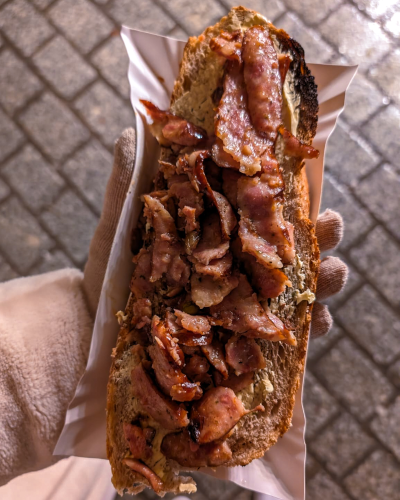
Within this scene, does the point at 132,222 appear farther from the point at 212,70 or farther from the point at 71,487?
the point at 71,487

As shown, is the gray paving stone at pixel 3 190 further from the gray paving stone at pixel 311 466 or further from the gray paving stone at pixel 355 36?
the gray paving stone at pixel 311 466

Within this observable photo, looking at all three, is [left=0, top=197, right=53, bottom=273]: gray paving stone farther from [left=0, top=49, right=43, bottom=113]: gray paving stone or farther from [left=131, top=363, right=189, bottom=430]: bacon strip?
[left=131, top=363, right=189, bottom=430]: bacon strip

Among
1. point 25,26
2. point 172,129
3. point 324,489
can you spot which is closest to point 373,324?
point 324,489

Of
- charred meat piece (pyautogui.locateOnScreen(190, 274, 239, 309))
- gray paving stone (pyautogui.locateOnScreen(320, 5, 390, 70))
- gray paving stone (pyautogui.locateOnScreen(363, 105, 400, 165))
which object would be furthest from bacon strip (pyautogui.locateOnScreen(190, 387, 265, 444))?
gray paving stone (pyautogui.locateOnScreen(320, 5, 390, 70))

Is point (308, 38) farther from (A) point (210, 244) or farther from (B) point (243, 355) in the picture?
(B) point (243, 355)

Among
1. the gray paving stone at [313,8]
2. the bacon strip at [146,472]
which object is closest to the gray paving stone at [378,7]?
the gray paving stone at [313,8]

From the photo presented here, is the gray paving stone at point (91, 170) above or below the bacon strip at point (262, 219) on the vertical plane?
above
